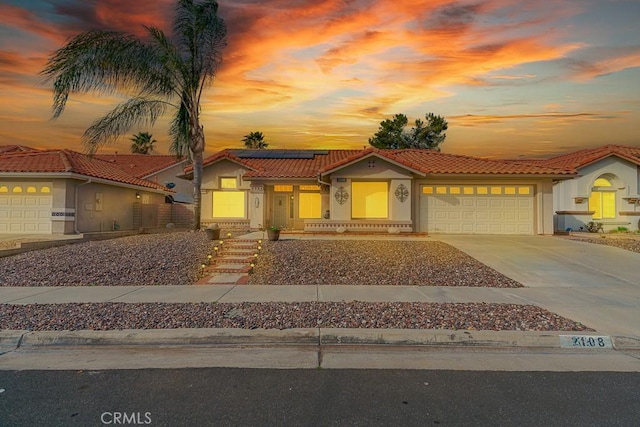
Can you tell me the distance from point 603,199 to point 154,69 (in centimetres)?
2440

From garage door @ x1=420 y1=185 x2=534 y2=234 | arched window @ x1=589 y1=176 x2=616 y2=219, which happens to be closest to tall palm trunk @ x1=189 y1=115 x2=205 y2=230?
garage door @ x1=420 y1=185 x2=534 y2=234

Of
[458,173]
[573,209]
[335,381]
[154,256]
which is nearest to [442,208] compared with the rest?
[458,173]

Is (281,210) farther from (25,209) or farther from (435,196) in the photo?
(25,209)

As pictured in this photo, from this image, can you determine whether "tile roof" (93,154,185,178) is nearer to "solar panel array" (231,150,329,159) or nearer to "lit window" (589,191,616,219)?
"solar panel array" (231,150,329,159)

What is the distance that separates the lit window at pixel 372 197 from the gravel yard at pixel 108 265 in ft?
28.6

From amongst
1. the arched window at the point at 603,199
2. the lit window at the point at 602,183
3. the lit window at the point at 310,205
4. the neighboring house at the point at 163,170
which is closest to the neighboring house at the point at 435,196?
the lit window at the point at 310,205

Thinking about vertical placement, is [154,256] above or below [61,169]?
below

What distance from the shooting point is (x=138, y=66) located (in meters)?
17.1

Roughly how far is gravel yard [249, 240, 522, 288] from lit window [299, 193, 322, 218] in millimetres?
7844

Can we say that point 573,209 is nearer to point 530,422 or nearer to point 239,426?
point 530,422

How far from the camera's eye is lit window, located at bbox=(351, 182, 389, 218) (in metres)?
20.0

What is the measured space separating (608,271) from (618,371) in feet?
25.0

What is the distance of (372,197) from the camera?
20031 millimetres

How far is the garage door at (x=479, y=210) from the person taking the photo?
19453mm
